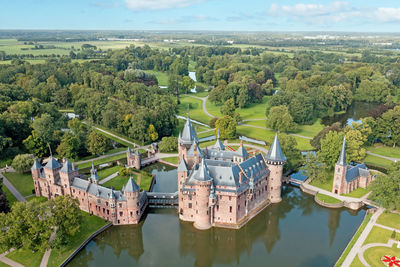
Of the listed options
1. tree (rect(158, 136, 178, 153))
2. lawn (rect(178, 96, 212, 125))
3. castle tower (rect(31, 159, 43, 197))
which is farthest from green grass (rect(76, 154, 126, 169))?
lawn (rect(178, 96, 212, 125))

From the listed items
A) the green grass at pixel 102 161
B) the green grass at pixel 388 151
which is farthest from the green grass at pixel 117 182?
the green grass at pixel 388 151

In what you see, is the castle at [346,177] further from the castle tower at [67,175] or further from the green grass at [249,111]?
the green grass at [249,111]

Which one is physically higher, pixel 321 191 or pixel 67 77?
pixel 67 77

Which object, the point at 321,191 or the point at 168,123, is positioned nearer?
the point at 321,191

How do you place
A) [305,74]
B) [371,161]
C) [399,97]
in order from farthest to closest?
[305,74] < [399,97] < [371,161]

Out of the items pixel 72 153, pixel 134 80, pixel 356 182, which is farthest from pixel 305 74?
pixel 72 153

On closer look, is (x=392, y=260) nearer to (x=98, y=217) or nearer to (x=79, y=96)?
(x=98, y=217)

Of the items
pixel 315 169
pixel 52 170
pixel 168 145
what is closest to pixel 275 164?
pixel 315 169

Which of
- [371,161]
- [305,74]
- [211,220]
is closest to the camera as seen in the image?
[211,220]

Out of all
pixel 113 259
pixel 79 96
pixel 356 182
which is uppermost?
pixel 79 96
